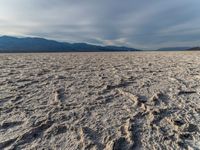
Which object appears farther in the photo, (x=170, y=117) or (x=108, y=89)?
(x=108, y=89)

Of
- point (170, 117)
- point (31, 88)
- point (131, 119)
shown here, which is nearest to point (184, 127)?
point (170, 117)

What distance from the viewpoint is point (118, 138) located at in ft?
11.4

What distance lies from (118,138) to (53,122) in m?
1.30

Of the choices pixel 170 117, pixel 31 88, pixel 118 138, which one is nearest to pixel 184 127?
pixel 170 117

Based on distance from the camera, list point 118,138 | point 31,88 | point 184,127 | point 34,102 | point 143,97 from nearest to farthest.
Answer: point 118,138
point 184,127
point 34,102
point 143,97
point 31,88

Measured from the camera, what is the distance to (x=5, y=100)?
215 inches

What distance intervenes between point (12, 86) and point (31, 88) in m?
0.72

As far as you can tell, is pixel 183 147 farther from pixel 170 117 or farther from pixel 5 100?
pixel 5 100

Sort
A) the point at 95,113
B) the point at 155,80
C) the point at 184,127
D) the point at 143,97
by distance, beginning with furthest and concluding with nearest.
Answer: the point at 155,80, the point at 143,97, the point at 95,113, the point at 184,127

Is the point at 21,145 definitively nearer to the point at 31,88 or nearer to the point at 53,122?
the point at 53,122

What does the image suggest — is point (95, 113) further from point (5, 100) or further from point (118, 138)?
point (5, 100)

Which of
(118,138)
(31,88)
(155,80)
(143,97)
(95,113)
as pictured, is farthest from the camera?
(155,80)

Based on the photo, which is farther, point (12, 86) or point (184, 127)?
point (12, 86)

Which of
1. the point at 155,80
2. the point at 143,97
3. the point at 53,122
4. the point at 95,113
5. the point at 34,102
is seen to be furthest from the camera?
the point at 155,80
